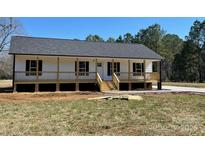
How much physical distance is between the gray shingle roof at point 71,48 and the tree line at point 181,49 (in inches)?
1166

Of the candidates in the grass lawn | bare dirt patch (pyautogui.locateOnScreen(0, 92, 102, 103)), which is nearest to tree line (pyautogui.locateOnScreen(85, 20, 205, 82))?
bare dirt patch (pyautogui.locateOnScreen(0, 92, 102, 103))

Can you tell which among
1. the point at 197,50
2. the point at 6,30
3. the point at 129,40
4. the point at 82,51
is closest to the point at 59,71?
the point at 82,51

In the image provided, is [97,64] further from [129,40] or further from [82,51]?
[129,40]

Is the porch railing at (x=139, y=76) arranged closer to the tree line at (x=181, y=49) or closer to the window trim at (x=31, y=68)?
the window trim at (x=31, y=68)

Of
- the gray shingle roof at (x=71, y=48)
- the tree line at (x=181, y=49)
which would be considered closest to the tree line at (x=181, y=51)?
the tree line at (x=181, y=49)

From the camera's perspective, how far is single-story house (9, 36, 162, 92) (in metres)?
23.3

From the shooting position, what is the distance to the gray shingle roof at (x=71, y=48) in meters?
23.8

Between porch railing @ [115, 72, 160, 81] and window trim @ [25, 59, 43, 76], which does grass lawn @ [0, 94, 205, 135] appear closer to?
window trim @ [25, 59, 43, 76]

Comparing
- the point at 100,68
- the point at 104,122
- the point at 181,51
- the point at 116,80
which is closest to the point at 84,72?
the point at 100,68

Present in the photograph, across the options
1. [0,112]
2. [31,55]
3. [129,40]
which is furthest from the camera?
[129,40]

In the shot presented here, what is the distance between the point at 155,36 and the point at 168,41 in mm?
5288

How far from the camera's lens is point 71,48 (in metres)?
26.4

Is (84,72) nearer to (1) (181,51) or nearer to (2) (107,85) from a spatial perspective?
(2) (107,85)

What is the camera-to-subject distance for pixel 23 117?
9.92m
